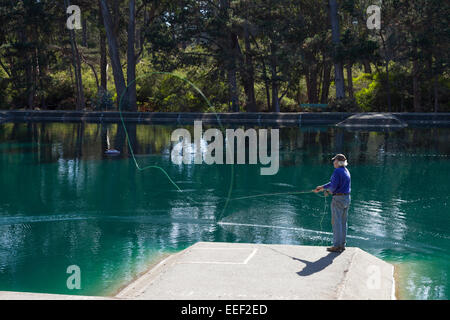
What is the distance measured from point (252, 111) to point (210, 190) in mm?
28438

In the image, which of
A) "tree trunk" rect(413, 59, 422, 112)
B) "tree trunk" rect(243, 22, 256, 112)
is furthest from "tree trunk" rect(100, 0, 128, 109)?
"tree trunk" rect(413, 59, 422, 112)

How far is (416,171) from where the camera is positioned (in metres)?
22.2

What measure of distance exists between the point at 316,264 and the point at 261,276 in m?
1.16

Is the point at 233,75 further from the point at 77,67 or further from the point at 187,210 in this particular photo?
the point at 187,210

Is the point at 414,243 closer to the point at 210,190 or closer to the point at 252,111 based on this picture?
the point at 210,190

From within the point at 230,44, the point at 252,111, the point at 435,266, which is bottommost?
the point at 435,266

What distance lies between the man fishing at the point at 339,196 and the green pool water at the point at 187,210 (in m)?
1.19

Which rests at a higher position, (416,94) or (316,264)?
(416,94)

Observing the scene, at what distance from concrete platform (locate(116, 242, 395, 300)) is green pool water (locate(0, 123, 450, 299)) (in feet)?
2.23

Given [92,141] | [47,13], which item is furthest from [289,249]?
[47,13]

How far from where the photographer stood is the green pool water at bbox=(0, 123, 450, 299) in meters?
11.1

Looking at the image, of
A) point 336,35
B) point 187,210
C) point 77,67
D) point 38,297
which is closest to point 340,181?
point 38,297

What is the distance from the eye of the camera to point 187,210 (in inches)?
621

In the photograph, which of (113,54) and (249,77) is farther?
(113,54)
